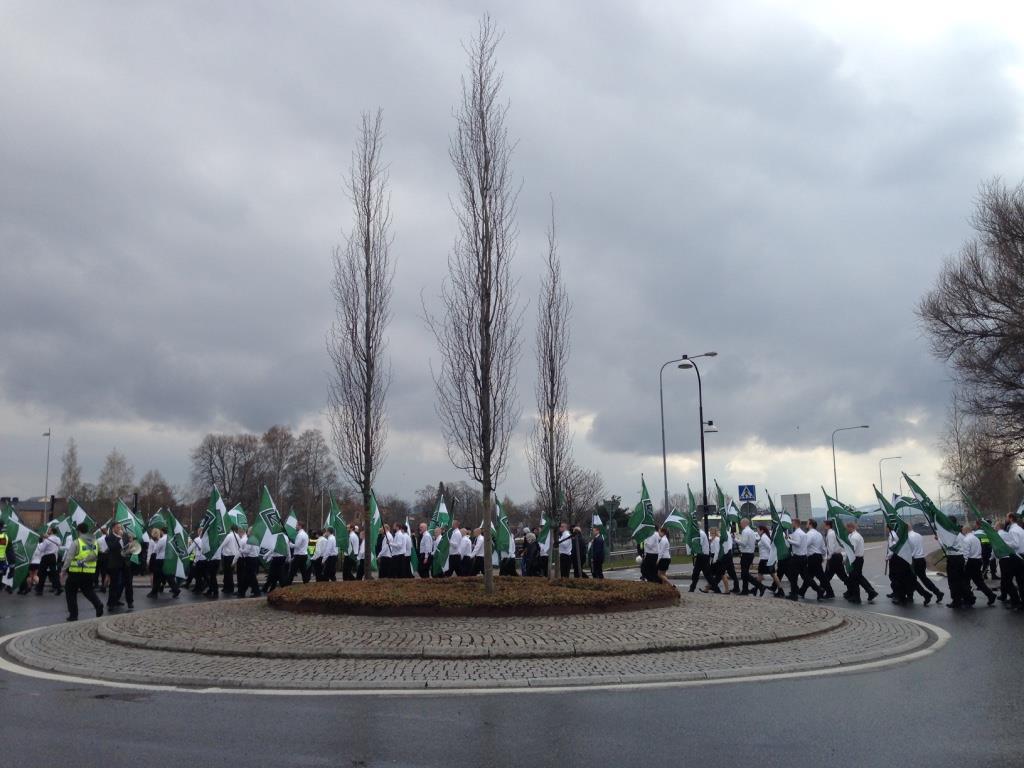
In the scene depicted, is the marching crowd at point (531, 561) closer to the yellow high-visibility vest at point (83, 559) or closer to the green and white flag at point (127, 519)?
the yellow high-visibility vest at point (83, 559)

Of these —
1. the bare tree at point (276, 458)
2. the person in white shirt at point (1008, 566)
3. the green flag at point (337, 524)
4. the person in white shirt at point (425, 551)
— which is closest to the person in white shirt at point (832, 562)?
the person in white shirt at point (1008, 566)

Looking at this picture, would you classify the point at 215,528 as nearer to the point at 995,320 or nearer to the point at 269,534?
the point at 269,534

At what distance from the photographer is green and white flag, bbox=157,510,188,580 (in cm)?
2228

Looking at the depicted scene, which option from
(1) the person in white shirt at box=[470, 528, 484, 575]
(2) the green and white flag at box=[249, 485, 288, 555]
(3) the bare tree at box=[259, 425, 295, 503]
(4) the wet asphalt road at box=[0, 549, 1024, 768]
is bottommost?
(4) the wet asphalt road at box=[0, 549, 1024, 768]

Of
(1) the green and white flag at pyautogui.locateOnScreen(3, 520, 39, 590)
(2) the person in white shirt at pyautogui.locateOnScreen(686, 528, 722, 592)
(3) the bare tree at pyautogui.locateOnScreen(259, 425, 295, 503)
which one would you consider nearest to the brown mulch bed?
(2) the person in white shirt at pyautogui.locateOnScreen(686, 528, 722, 592)

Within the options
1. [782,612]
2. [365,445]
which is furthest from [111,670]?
[365,445]

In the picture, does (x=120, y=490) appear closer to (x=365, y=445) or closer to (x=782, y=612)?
(x=365, y=445)

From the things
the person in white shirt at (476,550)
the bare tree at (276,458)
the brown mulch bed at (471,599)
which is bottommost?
the brown mulch bed at (471,599)

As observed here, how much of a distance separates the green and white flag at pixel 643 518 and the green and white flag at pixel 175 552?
11.3 m

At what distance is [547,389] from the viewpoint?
2272 cm

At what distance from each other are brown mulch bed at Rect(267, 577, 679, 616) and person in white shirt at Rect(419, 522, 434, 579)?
9055 millimetres

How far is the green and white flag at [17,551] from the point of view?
2381 cm

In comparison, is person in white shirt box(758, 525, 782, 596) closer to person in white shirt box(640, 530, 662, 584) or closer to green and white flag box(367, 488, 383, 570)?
person in white shirt box(640, 530, 662, 584)

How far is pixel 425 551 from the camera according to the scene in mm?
24859
